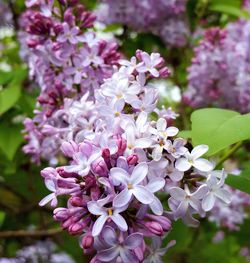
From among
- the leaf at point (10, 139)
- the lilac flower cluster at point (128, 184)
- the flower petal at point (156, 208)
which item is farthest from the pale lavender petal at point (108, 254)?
the leaf at point (10, 139)

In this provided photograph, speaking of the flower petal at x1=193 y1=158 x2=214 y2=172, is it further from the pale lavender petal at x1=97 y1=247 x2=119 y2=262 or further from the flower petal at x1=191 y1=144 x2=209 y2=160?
the pale lavender petal at x1=97 y1=247 x2=119 y2=262

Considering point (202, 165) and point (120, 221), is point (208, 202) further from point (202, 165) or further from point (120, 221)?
point (120, 221)

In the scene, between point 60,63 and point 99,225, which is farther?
point 60,63

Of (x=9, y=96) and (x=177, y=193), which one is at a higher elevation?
(x=177, y=193)

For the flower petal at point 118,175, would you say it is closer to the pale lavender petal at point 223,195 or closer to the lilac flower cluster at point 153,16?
the pale lavender petal at point 223,195

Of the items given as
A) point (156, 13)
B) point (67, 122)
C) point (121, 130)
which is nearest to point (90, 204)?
point (121, 130)

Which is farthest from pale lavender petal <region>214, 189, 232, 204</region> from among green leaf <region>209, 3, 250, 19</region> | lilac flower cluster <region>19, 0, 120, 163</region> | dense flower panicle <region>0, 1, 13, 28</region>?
dense flower panicle <region>0, 1, 13, 28</region>

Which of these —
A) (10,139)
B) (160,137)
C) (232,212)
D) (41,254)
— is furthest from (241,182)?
(41,254)
